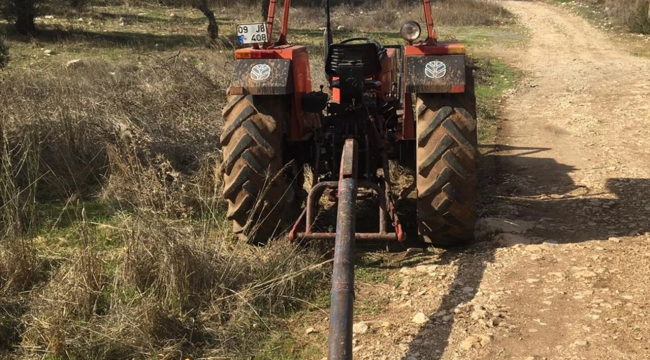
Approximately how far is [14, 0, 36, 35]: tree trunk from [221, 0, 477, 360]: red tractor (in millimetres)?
14020

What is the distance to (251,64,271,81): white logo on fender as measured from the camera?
4.87 metres

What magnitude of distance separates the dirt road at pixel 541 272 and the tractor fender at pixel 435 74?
123cm

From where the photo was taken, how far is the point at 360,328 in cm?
399

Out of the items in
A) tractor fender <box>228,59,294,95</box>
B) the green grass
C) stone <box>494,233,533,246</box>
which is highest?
tractor fender <box>228,59,294,95</box>


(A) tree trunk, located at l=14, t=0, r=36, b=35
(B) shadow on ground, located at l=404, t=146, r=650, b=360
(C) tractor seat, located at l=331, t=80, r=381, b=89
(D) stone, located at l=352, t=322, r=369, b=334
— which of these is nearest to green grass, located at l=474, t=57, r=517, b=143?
(B) shadow on ground, located at l=404, t=146, r=650, b=360

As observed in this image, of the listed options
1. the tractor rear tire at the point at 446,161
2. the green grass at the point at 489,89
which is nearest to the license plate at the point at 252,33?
the tractor rear tire at the point at 446,161

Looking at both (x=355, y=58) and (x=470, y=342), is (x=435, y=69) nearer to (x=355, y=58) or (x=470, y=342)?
(x=355, y=58)

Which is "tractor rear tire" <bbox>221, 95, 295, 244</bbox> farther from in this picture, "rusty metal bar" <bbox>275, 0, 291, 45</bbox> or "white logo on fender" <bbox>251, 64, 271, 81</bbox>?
"rusty metal bar" <bbox>275, 0, 291, 45</bbox>

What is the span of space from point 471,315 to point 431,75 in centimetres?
171

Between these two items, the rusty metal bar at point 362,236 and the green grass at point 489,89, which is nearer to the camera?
the rusty metal bar at point 362,236

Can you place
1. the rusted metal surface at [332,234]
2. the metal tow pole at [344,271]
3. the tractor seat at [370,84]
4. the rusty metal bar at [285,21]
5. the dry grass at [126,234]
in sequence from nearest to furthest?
the metal tow pole at [344,271] → the dry grass at [126,234] → the rusted metal surface at [332,234] → the rusty metal bar at [285,21] → the tractor seat at [370,84]

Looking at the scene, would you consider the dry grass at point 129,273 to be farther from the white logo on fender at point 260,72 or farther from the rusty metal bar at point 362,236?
the white logo on fender at point 260,72

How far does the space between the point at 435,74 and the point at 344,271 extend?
1.88 m

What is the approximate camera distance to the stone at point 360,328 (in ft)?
13.0
